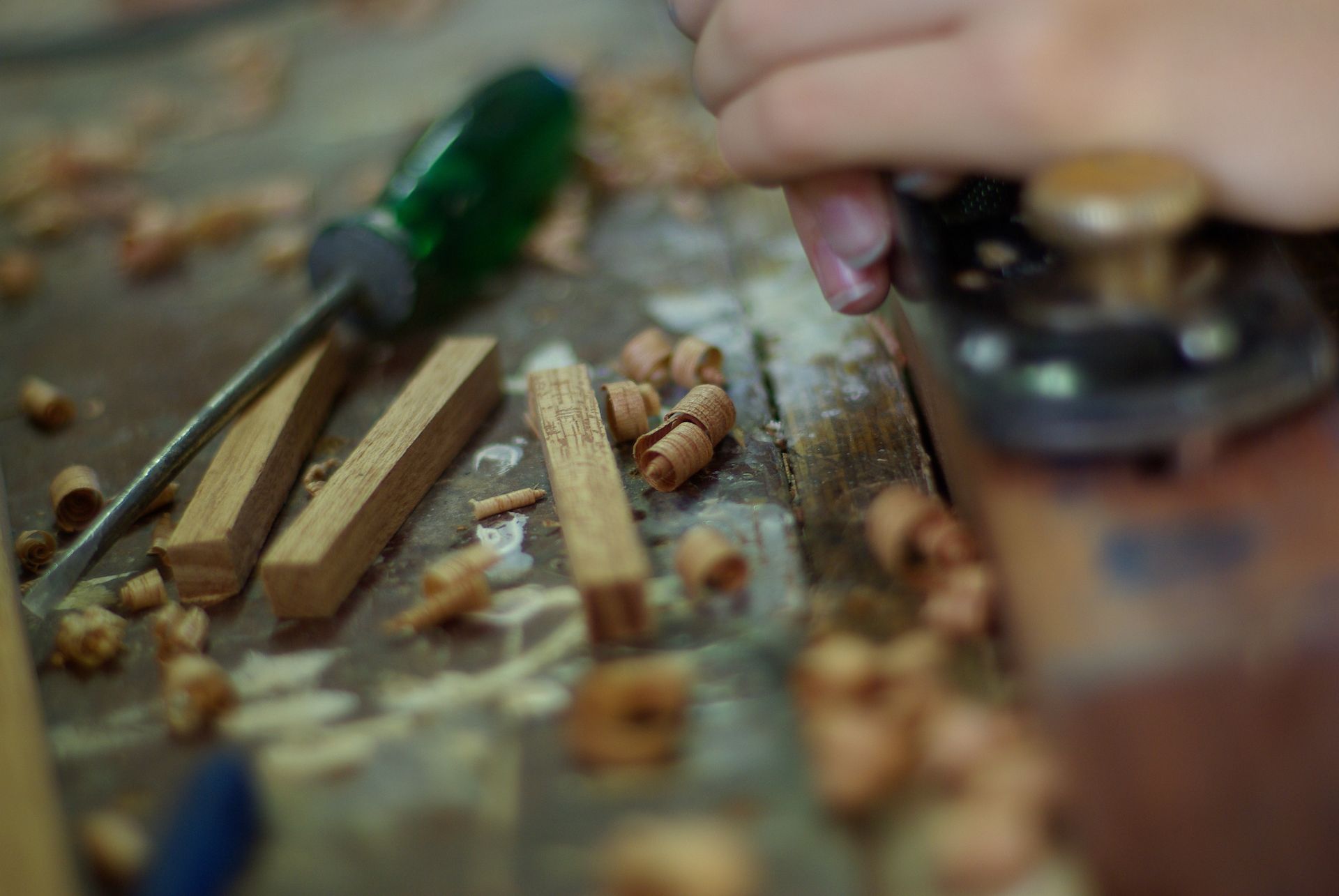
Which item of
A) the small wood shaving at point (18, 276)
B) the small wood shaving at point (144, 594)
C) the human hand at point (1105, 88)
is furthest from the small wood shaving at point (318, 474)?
the small wood shaving at point (18, 276)

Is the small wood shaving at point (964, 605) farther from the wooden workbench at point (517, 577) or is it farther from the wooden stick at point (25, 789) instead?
the wooden stick at point (25, 789)

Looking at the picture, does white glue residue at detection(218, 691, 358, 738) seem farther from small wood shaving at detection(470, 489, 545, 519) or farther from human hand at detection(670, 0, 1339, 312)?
human hand at detection(670, 0, 1339, 312)

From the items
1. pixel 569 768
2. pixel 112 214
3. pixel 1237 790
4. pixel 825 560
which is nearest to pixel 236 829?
pixel 569 768

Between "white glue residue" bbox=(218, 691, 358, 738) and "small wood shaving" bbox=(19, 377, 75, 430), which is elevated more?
"small wood shaving" bbox=(19, 377, 75, 430)

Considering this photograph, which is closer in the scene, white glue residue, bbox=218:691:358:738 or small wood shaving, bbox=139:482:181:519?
white glue residue, bbox=218:691:358:738

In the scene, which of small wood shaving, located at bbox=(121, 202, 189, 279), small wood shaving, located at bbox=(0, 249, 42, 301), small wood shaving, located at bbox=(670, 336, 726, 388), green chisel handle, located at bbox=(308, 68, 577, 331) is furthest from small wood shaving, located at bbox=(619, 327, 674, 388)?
small wood shaving, located at bbox=(0, 249, 42, 301)

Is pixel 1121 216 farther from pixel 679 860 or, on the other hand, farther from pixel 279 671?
pixel 279 671
